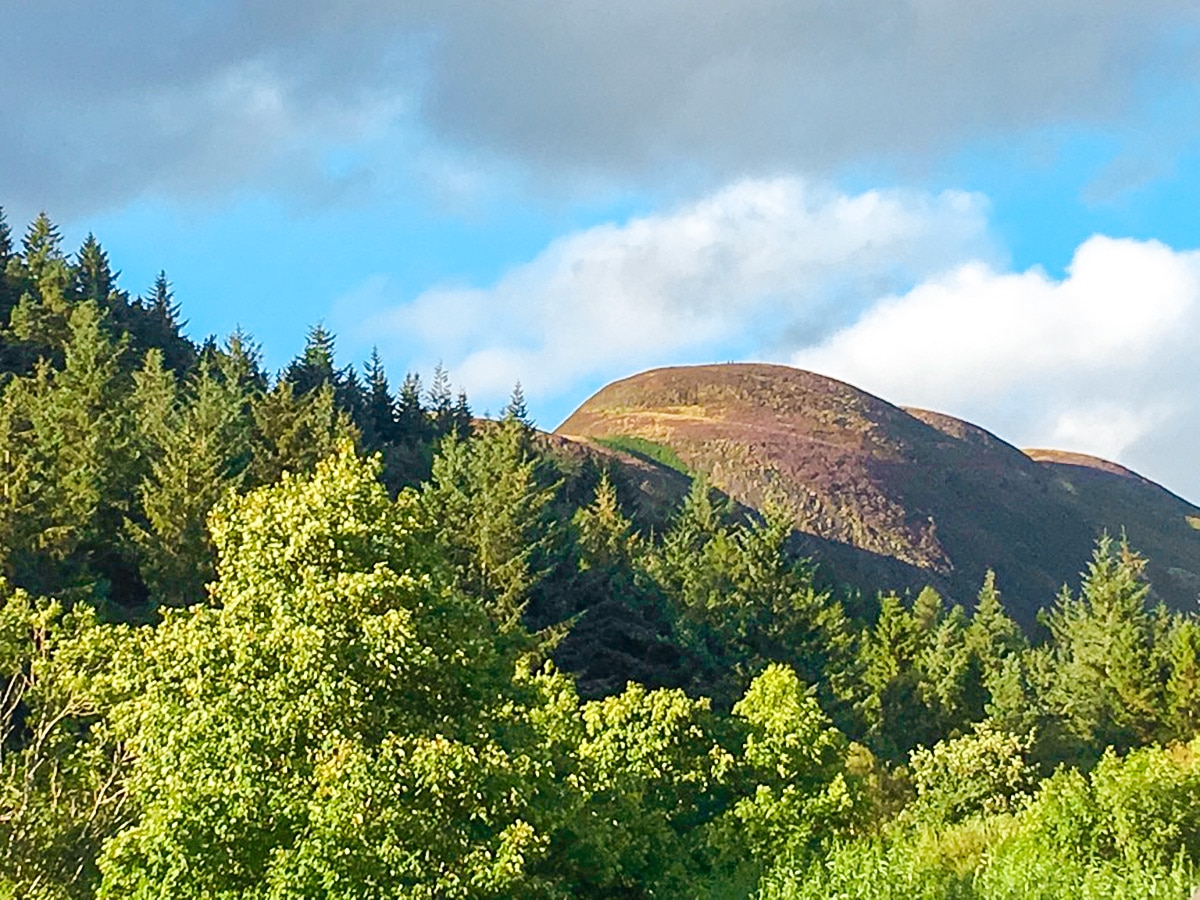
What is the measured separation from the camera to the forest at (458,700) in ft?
61.1

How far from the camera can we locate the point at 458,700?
2083 cm

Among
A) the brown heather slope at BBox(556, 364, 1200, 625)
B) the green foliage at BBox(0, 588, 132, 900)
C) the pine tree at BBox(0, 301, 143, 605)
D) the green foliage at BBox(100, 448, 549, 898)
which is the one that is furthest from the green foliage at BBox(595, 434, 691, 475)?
the green foliage at BBox(100, 448, 549, 898)

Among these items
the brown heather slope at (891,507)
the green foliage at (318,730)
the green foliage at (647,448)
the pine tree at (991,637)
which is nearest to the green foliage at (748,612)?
the pine tree at (991,637)

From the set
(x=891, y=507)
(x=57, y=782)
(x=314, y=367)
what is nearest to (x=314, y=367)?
(x=314, y=367)

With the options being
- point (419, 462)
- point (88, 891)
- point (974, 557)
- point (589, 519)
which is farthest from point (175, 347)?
point (974, 557)

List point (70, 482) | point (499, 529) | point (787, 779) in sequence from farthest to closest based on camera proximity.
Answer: point (499, 529) < point (70, 482) < point (787, 779)

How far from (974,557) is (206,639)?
158 meters

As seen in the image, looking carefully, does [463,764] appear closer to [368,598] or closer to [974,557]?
[368,598]

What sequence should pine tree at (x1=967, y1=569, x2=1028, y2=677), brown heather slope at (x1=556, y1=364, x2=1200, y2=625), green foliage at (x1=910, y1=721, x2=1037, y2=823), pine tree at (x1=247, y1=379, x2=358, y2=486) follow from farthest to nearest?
1. brown heather slope at (x1=556, y1=364, x2=1200, y2=625)
2. pine tree at (x1=967, y1=569, x2=1028, y2=677)
3. green foliage at (x1=910, y1=721, x2=1037, y2=823)
4. pine tree at (x1=247, y1=379, x2=358, y2=486)

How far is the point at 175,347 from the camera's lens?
94812mm

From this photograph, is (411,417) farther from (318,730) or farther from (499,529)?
(318,730)

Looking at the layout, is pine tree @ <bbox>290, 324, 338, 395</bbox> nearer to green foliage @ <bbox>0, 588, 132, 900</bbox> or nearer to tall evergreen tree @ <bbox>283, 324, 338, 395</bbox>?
tall evergreen tree @ <bbox>283, 324, 338, 395</bbox>

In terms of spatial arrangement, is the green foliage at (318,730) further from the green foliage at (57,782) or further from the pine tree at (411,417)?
the pine tree at (411,417)

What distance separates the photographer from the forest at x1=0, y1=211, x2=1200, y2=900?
61.1 feet
